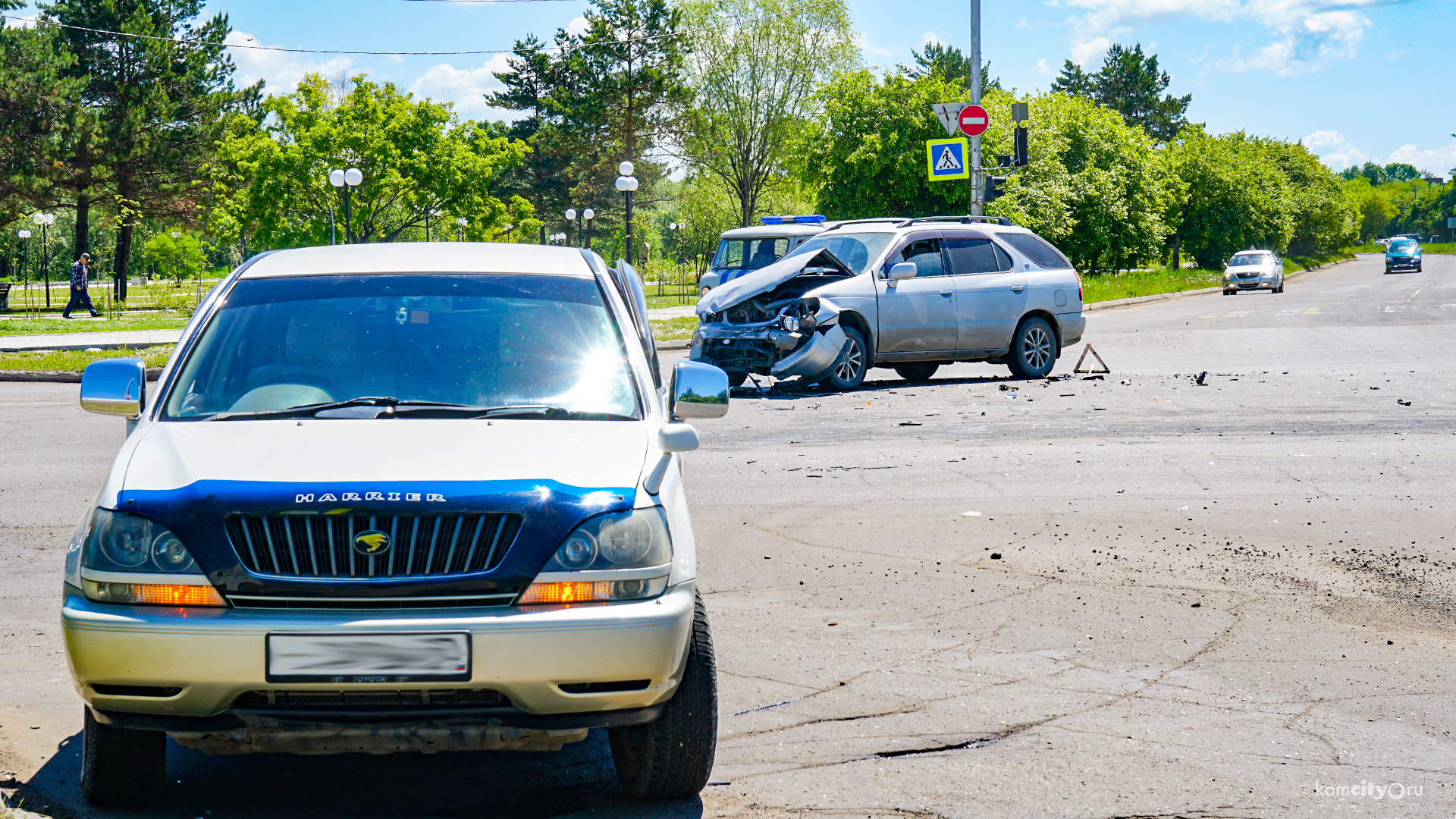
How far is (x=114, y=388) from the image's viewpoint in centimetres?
427

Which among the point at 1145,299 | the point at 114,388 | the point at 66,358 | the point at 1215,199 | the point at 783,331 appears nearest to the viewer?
the point at 114,388

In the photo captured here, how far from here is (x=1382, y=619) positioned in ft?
18.6

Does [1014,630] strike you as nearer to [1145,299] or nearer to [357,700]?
[357,700]

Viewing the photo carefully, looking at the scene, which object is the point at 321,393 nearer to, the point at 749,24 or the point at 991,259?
the point at 991,259

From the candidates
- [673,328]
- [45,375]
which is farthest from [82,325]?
[673,328]

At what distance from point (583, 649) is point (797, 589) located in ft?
10.2

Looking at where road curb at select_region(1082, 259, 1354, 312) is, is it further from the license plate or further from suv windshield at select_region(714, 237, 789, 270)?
the license plate

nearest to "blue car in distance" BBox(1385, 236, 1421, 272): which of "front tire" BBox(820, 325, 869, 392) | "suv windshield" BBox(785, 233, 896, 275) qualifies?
"suv windshield" BBox(785, 233, 896, 275)

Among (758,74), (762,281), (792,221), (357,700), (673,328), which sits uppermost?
(758,74)

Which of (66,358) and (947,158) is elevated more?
(947,158)

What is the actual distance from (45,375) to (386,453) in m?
18.2

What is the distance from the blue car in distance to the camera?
6450 centimetres

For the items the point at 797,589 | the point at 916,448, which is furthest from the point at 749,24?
the point at 797,589

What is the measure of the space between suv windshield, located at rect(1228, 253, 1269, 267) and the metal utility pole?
23.5 metres
